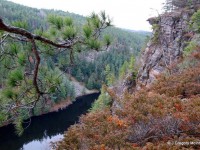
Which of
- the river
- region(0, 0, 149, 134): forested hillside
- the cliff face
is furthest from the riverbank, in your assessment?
region(0, 0, 149, 134): forested hillside

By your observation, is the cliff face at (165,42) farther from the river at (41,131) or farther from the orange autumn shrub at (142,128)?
the orange autumn shrub at (142,128)

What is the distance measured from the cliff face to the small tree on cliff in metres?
14.5

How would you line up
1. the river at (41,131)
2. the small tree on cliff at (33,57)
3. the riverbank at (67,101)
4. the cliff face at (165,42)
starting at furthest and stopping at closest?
the riverbank at (67,101) < the river at (41,131) < the cliff face at (165,42) < the small tree on cliff at (33,57)

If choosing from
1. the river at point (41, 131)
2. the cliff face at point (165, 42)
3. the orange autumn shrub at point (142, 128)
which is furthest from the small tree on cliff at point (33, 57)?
the river at point (41, 131)

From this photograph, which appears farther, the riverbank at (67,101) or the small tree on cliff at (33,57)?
the riverbank at (67,101)

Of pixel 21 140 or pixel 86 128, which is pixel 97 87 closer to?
pixel 21 140

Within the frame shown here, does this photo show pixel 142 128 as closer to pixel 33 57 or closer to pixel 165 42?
pixel 33 57

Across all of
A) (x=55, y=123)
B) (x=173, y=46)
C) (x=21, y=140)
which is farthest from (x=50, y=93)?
(x=55, y=123)

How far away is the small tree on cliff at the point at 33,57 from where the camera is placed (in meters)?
2.25

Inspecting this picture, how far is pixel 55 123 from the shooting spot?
31719 millimetres

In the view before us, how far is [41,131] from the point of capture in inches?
1126

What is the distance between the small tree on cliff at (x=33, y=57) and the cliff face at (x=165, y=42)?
14456 mm

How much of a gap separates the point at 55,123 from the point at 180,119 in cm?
2936

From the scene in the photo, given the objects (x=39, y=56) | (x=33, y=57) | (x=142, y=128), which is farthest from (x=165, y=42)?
(x=39, y=56)
